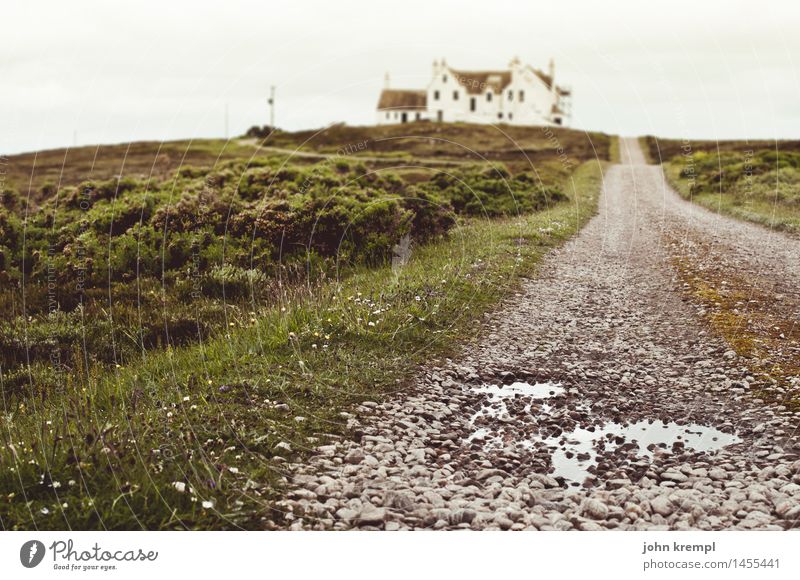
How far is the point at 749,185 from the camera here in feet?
107

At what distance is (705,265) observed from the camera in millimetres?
17219

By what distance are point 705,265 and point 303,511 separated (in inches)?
533

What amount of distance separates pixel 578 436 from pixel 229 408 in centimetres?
441

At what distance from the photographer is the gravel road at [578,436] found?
698 cm

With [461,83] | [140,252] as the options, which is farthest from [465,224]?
[140,252]

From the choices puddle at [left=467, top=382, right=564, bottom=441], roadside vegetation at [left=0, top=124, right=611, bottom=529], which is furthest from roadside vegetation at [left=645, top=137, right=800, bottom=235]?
roadside vegetation at [left=0, top=124, right=611, bottom=529]

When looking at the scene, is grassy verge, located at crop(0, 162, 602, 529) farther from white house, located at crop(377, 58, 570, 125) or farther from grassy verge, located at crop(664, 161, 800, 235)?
grassy verge, located at crop(664, 161, 800, 235)

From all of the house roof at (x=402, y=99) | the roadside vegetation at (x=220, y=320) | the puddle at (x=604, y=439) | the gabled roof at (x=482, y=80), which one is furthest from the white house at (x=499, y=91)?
the puddle at (x=604, y=439)

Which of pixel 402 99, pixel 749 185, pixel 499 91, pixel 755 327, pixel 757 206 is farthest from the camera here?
pixel 402 99

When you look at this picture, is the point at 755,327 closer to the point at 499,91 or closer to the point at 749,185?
the point at 499,91

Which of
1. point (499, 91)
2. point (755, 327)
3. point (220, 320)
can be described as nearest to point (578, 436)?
point (755, 327)

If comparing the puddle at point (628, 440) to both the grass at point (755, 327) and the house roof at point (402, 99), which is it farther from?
the house roof at point (402, 99)

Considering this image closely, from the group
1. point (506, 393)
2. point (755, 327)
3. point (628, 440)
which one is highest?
point (755, 327)

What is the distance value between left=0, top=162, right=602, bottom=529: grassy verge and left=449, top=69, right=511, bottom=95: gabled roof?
19.8ft
